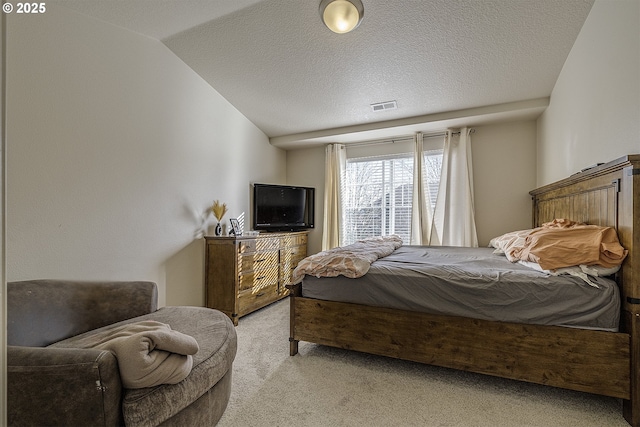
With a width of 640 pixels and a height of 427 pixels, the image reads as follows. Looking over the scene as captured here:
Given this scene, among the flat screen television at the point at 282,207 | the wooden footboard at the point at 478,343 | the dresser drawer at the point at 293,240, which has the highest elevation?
the flat screen television at the point at 282,207

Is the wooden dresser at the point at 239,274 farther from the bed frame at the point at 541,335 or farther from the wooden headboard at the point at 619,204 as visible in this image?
the wooden headboard at the point at 619,204

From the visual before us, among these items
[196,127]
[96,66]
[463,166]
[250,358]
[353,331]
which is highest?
[96,66]

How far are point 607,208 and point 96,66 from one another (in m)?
3.80

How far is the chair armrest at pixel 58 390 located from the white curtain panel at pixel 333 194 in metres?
3.75

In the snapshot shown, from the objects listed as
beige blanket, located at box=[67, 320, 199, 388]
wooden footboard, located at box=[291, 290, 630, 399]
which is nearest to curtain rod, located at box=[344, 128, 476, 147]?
wooden footboard, located at box=[291, 290, 630, 399]

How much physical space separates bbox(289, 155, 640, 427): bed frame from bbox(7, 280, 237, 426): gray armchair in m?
0.84

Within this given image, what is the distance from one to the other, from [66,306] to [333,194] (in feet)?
11.7

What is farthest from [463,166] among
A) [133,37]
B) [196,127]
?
[133,37]

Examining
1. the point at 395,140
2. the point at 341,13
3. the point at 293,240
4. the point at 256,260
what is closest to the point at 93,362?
the point at 256,260

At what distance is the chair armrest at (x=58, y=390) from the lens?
95 centimetres

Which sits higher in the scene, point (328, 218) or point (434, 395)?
point (328, 218)

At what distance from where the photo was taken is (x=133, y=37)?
2.50m

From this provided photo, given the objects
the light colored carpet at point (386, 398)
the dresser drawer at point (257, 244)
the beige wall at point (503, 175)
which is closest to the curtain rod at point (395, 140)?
the beige wall at point (503, 175)

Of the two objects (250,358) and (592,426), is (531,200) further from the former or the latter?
(250,358)
